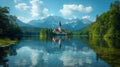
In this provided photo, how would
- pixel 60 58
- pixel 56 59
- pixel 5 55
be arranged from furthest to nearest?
pixel 5 55, pixel 60 58, pixel 56 59

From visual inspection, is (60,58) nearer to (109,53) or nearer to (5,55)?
(5,55)

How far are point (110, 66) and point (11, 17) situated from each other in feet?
386

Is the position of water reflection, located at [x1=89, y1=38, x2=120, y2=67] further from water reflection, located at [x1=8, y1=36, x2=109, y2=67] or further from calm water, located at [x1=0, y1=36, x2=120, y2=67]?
water reflection, located at [x1=8, y1=36, x2=109, y2=67]

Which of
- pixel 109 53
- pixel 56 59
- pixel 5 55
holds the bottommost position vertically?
pixel 56 59

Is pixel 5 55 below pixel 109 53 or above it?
above

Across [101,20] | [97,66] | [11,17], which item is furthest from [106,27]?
[97,66]

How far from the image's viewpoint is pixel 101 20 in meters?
166

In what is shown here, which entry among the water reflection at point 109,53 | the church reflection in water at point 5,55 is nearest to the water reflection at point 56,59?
the church reflection in water at point 5,55

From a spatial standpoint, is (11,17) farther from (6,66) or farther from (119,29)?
(6,66)

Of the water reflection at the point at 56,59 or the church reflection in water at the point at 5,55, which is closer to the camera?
the church reflection in water at the point at 5,55

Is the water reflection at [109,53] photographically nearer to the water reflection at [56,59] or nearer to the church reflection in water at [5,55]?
the water reflection at [56,59]

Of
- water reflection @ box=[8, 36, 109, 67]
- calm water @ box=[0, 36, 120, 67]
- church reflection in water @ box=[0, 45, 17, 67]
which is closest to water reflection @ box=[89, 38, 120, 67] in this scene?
calm water @ box=[0, 36, 120, 67]

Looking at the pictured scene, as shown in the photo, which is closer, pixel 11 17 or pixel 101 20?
pixel 11 17

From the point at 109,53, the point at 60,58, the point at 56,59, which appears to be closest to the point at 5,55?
the point at 56,59
